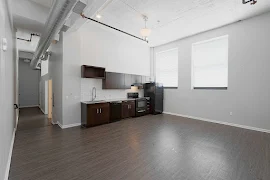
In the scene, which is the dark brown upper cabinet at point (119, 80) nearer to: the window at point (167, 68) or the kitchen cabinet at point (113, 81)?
the kitchen cabinet at point (113, 81)

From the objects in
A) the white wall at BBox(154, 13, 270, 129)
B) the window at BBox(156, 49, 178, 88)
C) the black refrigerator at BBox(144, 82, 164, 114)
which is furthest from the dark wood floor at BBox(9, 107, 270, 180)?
the window at BBox(156, 49, 178, 88)

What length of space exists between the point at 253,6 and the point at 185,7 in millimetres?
1905

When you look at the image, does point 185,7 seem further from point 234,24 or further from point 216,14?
point 234,24

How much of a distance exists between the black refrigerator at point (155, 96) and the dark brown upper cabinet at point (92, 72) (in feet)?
8.63

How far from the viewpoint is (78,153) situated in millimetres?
2736

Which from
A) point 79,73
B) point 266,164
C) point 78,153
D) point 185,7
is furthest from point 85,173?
point 185,7

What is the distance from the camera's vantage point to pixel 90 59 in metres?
5.17

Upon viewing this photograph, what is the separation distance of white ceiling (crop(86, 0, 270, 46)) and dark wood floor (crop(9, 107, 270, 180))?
3719mm

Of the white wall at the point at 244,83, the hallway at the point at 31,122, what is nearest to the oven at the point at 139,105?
the white wall at the point at 244,83

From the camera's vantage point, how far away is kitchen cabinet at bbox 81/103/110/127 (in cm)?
447

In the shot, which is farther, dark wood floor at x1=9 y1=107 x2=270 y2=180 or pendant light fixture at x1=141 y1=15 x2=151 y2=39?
pendant light fixture at x1=141 y1=15 x2=151 y2=39

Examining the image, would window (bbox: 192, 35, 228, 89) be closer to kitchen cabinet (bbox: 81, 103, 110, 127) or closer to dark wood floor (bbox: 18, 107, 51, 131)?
kitchen cabinet (bbox: 81, 103, 110, 127)

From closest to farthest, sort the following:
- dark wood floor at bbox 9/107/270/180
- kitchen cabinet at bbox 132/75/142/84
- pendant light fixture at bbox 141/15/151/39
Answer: dark wood floor at bbox 9/107/270/180, pendant light fixture at bbox 141/15/151/39, kitchen cabinet at bbox 132/75/142/84

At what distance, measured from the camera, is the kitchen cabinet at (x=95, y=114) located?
447cm
